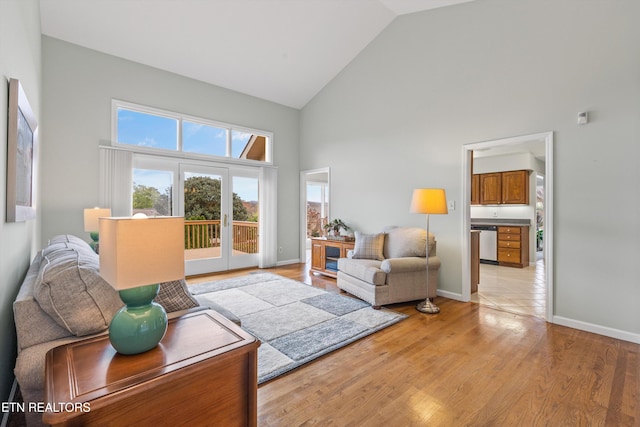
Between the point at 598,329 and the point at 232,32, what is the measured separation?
5.70 meters

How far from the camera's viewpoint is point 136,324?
3.74ft

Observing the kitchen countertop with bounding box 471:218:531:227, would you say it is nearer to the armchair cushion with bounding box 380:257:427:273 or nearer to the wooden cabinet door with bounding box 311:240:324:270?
the armchair cushion with bounding box 380:257:427:273

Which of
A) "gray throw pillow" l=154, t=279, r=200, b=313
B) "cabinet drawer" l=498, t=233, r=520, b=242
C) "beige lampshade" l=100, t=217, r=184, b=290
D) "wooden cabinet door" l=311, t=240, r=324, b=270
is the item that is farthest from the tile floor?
"beige lampshade" l=100, t=217, r=184, b=290

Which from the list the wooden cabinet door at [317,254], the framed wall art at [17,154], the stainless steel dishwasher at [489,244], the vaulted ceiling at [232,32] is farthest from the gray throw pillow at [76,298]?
the stainless steel dishwasher at [489,244]

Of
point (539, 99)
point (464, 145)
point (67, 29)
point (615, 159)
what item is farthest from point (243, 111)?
point (615, 159)

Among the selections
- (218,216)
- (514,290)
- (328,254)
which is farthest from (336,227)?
(514,290)

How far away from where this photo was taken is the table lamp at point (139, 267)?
3.42 feet

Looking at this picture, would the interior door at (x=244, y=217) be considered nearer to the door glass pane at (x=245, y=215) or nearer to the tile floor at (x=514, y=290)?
the door glass pane at (x=245, y=215)

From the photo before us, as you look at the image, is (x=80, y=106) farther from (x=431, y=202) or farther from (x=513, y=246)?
(x=513, y=246)

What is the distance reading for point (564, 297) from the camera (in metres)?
3.21

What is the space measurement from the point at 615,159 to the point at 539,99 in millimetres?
971

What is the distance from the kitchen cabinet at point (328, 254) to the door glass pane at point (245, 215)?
1.33 meters

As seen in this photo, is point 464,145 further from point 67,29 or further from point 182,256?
point 67,29

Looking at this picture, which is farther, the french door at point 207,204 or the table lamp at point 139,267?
the french door at point 207,204
